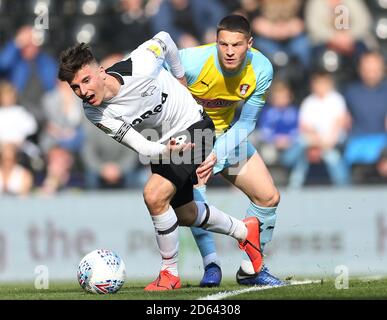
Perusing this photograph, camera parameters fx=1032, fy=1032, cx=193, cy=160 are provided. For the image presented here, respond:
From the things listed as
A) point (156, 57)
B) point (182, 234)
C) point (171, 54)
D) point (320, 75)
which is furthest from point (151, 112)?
point (320, 75)

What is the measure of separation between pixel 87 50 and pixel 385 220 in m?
6.25

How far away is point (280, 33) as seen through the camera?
48.8 ft

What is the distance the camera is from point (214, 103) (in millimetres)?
9844

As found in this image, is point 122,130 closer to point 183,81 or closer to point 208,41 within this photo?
point 183,81

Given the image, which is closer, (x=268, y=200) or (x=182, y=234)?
(x=268, y=200)

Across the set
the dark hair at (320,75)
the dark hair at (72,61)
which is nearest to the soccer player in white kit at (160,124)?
the dark hair at (72,61)

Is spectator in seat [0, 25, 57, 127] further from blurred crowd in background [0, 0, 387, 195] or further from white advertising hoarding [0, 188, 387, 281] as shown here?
white advertising hoarding [0, 188, 387, 281]

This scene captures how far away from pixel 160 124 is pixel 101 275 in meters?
1.39

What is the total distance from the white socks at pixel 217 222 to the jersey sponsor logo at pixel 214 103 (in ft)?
3.88

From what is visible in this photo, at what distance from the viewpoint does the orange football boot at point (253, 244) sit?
30.6 ft

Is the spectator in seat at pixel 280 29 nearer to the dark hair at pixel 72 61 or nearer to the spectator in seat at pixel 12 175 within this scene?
the spectator in seat at pixel 12 175

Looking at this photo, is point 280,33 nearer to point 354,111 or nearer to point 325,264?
point 354,111

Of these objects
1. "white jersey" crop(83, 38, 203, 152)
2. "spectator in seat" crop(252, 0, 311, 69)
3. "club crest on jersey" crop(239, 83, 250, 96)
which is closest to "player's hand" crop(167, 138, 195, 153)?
"white jersey" crop(83, 38, 203, 152)

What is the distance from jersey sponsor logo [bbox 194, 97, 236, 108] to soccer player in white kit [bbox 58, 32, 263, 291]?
61cm
